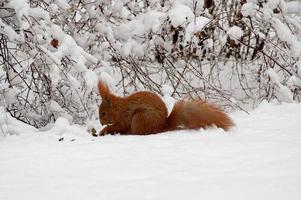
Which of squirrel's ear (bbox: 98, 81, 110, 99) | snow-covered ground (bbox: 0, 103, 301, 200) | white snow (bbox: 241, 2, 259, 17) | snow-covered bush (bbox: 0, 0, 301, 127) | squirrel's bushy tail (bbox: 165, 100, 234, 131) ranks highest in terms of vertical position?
white snow (bbox: 241, 2, 259, 17)

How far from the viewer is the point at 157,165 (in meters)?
2.89

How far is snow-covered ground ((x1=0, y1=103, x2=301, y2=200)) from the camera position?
7.51 feet

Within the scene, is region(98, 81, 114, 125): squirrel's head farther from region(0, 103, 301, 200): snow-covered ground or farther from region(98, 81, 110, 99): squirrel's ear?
region(0, 103, 301, 200): snow-covered ground

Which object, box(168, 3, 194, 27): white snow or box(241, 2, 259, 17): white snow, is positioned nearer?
box(168, 3, 194, 27): white snow

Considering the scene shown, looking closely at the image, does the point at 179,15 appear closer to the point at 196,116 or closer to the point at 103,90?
the point at 103,90

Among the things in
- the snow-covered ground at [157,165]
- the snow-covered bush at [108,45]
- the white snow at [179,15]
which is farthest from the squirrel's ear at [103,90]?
the white snow at [179,15]

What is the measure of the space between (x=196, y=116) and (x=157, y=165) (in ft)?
4.88

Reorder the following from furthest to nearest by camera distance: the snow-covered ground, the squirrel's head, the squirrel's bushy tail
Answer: the squirrel's head → the squirrel's bushy tail → the snow-covered ground

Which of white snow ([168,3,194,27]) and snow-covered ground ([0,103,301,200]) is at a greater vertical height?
white snow ([168,3,194,27])

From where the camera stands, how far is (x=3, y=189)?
2.40 metres

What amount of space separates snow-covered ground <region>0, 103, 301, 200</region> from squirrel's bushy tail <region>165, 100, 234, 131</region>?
0.38ft

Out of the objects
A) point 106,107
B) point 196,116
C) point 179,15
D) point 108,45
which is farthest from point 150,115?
point 108,45

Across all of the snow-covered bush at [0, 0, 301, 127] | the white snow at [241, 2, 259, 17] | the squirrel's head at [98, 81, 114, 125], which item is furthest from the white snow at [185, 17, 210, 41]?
the squirrel's head at [98, 81, 114, 125]

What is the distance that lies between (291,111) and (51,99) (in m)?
2.74
